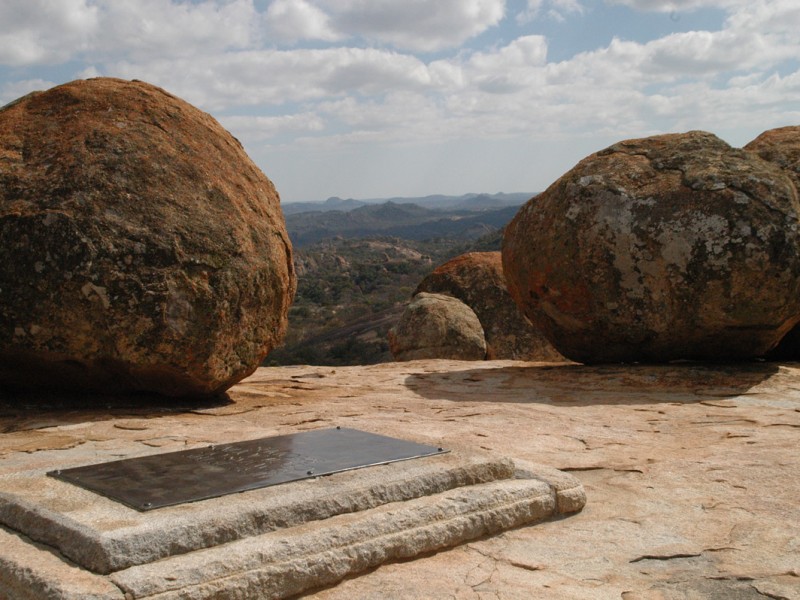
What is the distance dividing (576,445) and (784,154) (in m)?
4.58

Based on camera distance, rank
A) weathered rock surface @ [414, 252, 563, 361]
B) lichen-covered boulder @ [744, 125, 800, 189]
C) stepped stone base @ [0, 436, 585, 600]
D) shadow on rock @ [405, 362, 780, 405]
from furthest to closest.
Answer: weathered rock surface @ [414, 252, 563, 361] → lichen-covered boulder @ [744, 125, 800, 189] → shadow on rock @ [405, 362, 780, 405] → stepped stone base @ [0, 436, 585, 600]

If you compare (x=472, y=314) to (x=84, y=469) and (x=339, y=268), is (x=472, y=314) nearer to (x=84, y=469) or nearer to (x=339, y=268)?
(x=84, y=469)

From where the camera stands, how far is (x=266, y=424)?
19.1 ft

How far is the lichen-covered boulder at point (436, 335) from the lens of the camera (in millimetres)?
11234

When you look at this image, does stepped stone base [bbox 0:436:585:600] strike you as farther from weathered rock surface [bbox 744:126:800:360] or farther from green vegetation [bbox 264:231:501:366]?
green vegetation [bbox 264:231:501:366]

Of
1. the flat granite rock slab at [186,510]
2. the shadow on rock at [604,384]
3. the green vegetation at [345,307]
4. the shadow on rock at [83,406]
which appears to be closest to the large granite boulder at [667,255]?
the shadow on rock at [604,384]

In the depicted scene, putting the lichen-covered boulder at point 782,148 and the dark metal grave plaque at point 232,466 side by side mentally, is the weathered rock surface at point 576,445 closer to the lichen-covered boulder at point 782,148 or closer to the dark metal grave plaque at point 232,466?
the dark metal grave plaque at point 232,466

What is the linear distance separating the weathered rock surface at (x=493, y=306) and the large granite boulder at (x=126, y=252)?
6.71m

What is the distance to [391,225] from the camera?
14100 centimetres

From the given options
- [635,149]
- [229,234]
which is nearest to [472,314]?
[635,149]

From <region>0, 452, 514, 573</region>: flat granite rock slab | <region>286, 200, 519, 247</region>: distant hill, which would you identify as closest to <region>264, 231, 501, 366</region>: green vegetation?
<region>0, 452, 514, 573</region>: flat granite rock slab

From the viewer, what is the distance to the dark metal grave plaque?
3.54 metres

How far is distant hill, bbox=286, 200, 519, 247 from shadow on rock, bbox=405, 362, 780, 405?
86.0 m

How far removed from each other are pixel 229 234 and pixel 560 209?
3174 millimetres
